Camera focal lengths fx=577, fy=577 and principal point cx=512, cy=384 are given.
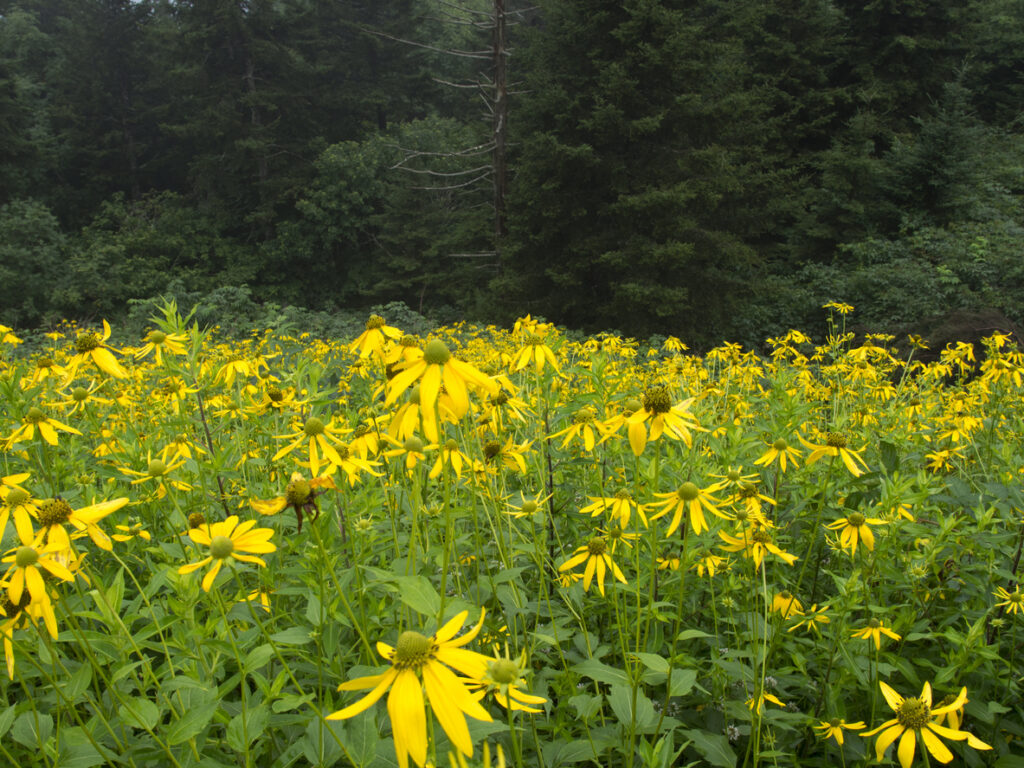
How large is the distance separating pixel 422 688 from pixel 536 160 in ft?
38.4

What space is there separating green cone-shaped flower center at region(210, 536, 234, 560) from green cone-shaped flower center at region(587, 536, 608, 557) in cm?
75

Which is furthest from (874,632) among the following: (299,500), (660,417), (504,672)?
(299,500)

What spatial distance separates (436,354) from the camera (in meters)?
0.92

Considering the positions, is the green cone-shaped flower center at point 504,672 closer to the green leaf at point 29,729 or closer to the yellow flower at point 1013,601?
the green leaf at point 29,729

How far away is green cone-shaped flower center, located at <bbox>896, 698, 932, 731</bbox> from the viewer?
3.37 feet

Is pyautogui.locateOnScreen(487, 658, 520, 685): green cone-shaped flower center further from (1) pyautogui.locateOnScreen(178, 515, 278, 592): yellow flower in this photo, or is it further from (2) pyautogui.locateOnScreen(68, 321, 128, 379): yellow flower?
(2) pyautogui.locateOnScreen(68, 321, 128, 379): yellow flower

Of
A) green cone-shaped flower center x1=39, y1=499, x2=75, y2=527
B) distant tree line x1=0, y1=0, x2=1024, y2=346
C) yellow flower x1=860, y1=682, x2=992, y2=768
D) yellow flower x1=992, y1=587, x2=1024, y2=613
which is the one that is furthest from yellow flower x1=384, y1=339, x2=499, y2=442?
distant tree line x1=0, y1=0, x2=1024, y2=346

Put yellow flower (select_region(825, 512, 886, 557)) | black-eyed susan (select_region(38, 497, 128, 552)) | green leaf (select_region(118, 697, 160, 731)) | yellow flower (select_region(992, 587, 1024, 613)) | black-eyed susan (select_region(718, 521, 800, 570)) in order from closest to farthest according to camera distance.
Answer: black-eyed susan (select_region(38, 497, 128, 552)) → green leaf (select_region(118, 697, 160, 731)) → black-eyed susan (select_region(718, 521, 800, 570)) → yellow flower (select_region(825, 512, 886, 557)) → yellow flower (select_region(992, 587, 1024, 613))

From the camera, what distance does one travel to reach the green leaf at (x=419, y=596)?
0.82 m

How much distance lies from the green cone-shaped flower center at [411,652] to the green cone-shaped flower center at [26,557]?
0.62m

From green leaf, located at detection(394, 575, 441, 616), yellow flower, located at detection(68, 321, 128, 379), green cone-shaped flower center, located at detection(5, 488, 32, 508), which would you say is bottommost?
green leaf, located at detection(394, 575, 441, 616)

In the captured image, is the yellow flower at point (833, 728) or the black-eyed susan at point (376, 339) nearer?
the yellow flower at point (833, 728)

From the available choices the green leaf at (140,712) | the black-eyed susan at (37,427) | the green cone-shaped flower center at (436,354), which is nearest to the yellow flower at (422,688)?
the green cone-shaped flower center at (436,354)

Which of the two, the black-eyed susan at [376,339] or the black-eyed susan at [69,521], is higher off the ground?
the black-eyed susan at [376,339]
